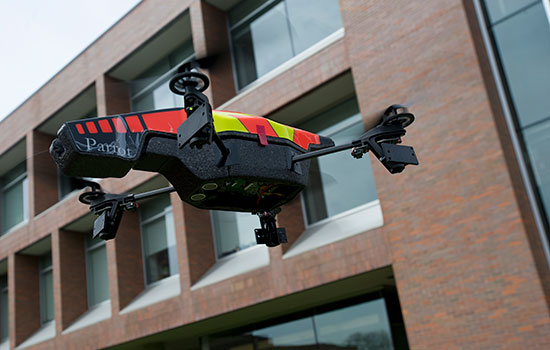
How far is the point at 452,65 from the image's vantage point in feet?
34.3

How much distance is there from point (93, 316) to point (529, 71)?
14.1 meters

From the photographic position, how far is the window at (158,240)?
1736 centimetres

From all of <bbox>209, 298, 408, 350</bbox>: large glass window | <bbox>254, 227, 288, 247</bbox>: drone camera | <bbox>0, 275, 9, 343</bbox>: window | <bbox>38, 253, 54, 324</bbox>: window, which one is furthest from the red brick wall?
<bbox>254, 227, 288, 247</bbox>: drone camera

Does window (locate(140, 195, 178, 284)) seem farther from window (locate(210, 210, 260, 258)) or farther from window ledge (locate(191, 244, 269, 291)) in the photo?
window ledge (locate(191, 244, 269, 291))

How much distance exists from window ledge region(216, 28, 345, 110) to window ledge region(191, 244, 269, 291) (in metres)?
3.67

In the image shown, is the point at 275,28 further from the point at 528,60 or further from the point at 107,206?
the point at 107,206

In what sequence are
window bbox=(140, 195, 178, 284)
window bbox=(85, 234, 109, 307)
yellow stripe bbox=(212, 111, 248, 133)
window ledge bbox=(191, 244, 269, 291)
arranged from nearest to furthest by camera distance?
yellow stripe bbox=(212, 111, 248, 133) < window ledge bbox=(191, 244, 269, 291) < window bbox=(140, 195, 178, 284) < window bbox=(85, 234, 109, 307)

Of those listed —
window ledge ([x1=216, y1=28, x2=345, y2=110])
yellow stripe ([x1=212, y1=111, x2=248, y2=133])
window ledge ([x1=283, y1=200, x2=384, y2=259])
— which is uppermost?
window ledge ([x1=216, y1=28, x2=345, y2=110])

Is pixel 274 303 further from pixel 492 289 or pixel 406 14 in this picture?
pixel 406 14

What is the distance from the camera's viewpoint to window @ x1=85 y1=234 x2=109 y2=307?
19.7 m

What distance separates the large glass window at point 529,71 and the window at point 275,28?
3764mm

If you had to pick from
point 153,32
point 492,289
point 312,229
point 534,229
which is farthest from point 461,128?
point 153,32

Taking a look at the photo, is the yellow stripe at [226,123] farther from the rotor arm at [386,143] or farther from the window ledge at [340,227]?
the window ledge at [340,227]

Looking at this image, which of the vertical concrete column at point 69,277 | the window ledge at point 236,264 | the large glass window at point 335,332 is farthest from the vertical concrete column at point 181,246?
the vertical concrete column at point 69,277
